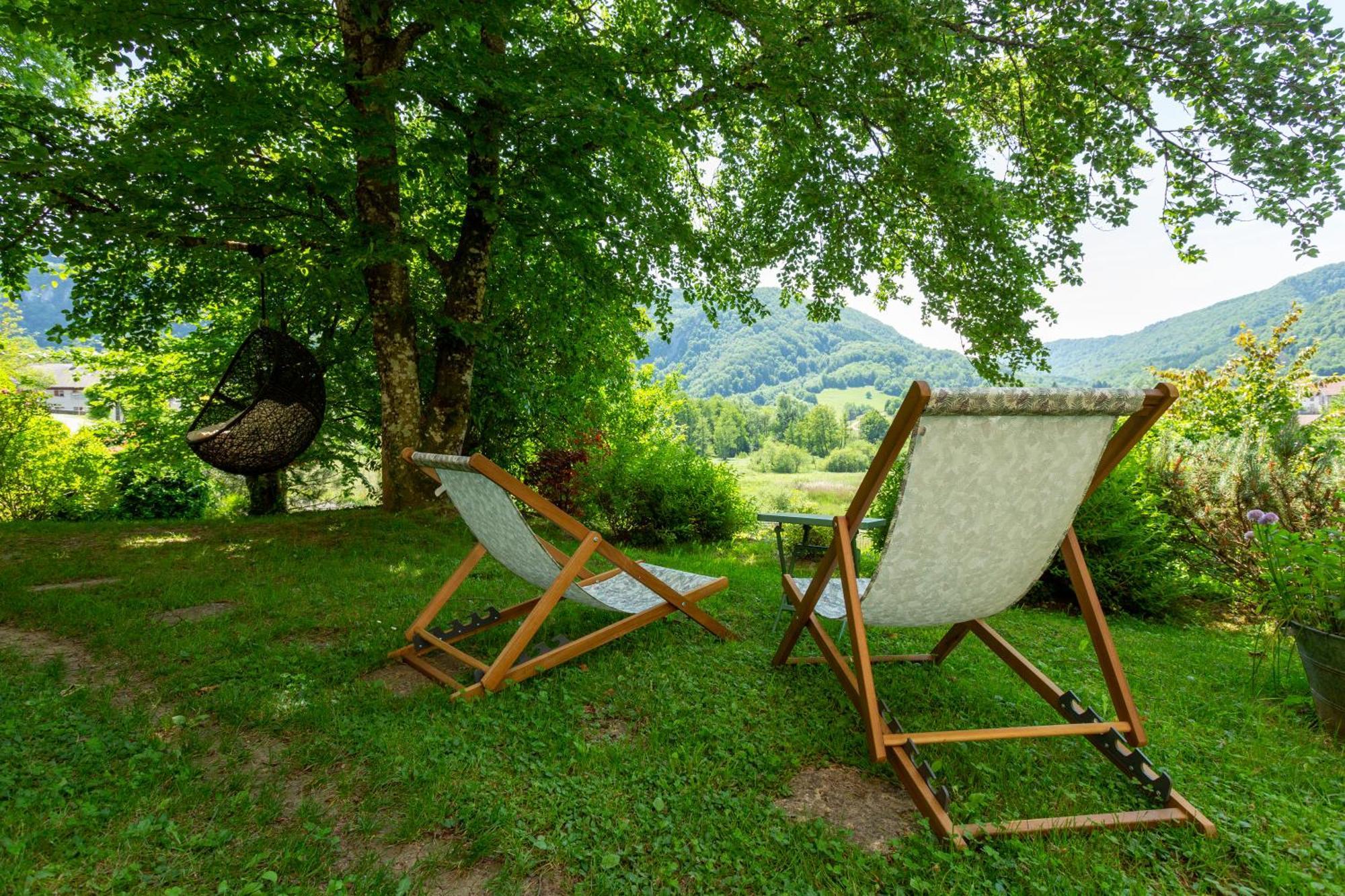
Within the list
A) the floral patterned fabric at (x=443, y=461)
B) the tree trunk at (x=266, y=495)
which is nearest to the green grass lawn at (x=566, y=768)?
the floral patterned fabric at (x=443, y=461)

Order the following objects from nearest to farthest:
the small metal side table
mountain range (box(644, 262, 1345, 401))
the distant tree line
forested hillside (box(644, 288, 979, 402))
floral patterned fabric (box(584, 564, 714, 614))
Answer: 1. floral patterned fabric (box(584, 564, 714, 614))
2. the small metal side table
3. the distant tree line
4. mountain range (box(644, 262, 1345, 401))
5. forested hillside (box(644, 288, 979, 402))

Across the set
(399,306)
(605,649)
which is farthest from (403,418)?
(605,649)

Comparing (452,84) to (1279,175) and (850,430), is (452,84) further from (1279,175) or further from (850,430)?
(850,430)

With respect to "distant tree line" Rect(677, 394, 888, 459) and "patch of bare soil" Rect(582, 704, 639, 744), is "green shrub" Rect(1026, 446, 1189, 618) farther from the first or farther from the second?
"distant tree line" Rect(677, 394, 888, 459)

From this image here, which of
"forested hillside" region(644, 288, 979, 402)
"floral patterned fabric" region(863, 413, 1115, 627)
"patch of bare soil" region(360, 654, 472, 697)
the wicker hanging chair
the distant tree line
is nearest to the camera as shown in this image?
"floral patterned fabric" region(863, 413, 1115, 627)

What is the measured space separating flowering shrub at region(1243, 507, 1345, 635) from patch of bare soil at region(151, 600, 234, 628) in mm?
5887

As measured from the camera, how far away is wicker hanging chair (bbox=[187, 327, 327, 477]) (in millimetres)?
5562

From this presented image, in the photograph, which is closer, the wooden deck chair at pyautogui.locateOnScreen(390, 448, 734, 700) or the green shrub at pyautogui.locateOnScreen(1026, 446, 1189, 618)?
the wooden deck chair at pyautogui.locateOnScreen(390, 448, 734, 700)

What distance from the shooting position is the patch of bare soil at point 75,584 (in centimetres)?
432

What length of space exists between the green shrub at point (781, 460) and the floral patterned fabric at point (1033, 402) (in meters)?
44.1

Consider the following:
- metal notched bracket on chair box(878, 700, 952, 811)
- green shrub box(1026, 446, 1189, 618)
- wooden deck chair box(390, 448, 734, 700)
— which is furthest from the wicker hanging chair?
green shrub box(1026, 446, 1189, 618)

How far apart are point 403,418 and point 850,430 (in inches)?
2100

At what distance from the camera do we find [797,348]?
354 ft

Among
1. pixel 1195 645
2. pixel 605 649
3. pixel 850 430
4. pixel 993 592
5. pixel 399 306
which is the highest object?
pixel 399 306
